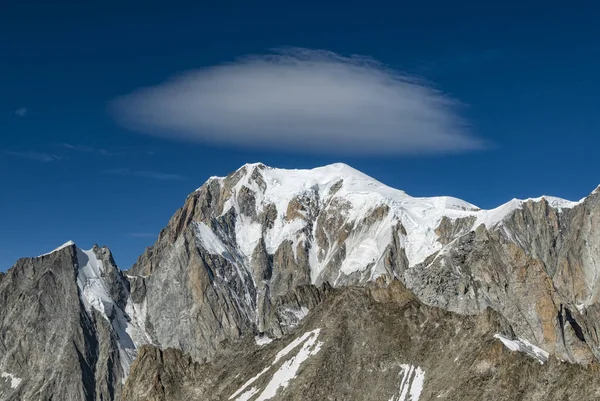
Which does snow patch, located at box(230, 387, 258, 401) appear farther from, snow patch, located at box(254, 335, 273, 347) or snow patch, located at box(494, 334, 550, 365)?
snow patch, located at box(494, 334, 550, 365)

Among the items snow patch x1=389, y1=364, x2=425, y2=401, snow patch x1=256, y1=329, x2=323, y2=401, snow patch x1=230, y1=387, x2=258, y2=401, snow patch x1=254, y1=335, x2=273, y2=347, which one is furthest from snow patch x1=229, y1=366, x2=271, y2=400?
snow patch x1=389, y1=364, x2=425, y2=401

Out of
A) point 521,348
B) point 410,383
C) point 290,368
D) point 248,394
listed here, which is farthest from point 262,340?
point 521,348

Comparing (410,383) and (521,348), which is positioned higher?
(410,383)

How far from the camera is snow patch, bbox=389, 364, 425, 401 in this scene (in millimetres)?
138250

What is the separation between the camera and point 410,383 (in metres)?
142

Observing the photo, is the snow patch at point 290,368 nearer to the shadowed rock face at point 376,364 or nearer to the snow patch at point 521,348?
the shadowed rock face at point 376,364

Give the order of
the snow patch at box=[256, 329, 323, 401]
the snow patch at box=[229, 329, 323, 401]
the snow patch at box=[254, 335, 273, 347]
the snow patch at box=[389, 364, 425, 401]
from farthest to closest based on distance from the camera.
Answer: the snow patch at box=[254, 335, 273, 347] → the snow patch at box=[229, 329, 323, 401] → the snow patch at box=[256, 329, 323, 401] → the snow patch at box=[389, 364, 425, 401]

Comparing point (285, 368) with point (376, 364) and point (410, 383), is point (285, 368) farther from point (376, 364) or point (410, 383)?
point (410, 383)

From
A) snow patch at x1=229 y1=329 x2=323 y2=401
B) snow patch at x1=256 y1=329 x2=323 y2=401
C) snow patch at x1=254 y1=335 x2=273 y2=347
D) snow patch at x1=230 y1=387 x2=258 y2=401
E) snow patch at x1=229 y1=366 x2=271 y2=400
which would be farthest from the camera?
snow patch at x1=254 y1=335 x2=273 y2=347

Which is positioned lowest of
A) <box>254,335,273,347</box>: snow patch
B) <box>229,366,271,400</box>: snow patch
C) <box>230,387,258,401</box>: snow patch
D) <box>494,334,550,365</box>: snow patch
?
<box>494,334,550,365</box>: snow patch

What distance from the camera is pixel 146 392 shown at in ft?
593

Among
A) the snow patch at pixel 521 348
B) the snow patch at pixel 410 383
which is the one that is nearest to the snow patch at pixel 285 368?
the snow patch at pixel 410 383

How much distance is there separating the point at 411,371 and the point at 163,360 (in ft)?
210

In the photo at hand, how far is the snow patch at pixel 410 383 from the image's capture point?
138 m
